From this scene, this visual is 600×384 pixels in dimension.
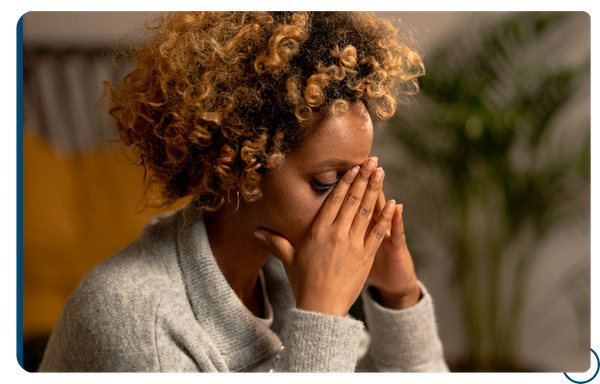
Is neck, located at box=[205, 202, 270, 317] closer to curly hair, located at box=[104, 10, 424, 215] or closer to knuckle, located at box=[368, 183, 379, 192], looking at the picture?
curly hair, located at box=[104, 10, 424, 215]

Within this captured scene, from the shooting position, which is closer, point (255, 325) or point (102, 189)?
point (255, 325)

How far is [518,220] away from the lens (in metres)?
1.73

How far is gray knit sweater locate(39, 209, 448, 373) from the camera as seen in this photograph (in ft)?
2.60

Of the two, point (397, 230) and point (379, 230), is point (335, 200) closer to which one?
point (379, 230)

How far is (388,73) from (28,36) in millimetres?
1314

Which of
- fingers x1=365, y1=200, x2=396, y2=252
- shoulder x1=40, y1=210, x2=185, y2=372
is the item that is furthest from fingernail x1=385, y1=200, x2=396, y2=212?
shoulder x1=40, y1=210, x2=185, y2=372

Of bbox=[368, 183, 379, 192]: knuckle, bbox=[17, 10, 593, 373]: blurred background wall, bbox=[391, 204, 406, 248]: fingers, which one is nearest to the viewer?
bbox=[368, 183, 379, 192]: knuckle

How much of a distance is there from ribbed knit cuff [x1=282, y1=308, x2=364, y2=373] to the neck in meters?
0.23

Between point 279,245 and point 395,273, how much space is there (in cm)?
39

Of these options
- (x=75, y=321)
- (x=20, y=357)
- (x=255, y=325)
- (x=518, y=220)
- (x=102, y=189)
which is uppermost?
(x=518, y=220)

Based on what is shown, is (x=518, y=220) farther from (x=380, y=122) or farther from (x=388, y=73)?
(x=388, y=73)

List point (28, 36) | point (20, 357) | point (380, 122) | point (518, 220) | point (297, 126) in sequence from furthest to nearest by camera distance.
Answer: point (518, 220)
point (28, 36)
point (380, 122)
point (20, 357)
point (297, 126)

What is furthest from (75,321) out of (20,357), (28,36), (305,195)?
(28,36)

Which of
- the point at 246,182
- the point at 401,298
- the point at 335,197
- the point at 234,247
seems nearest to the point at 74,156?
the point at 234,247
